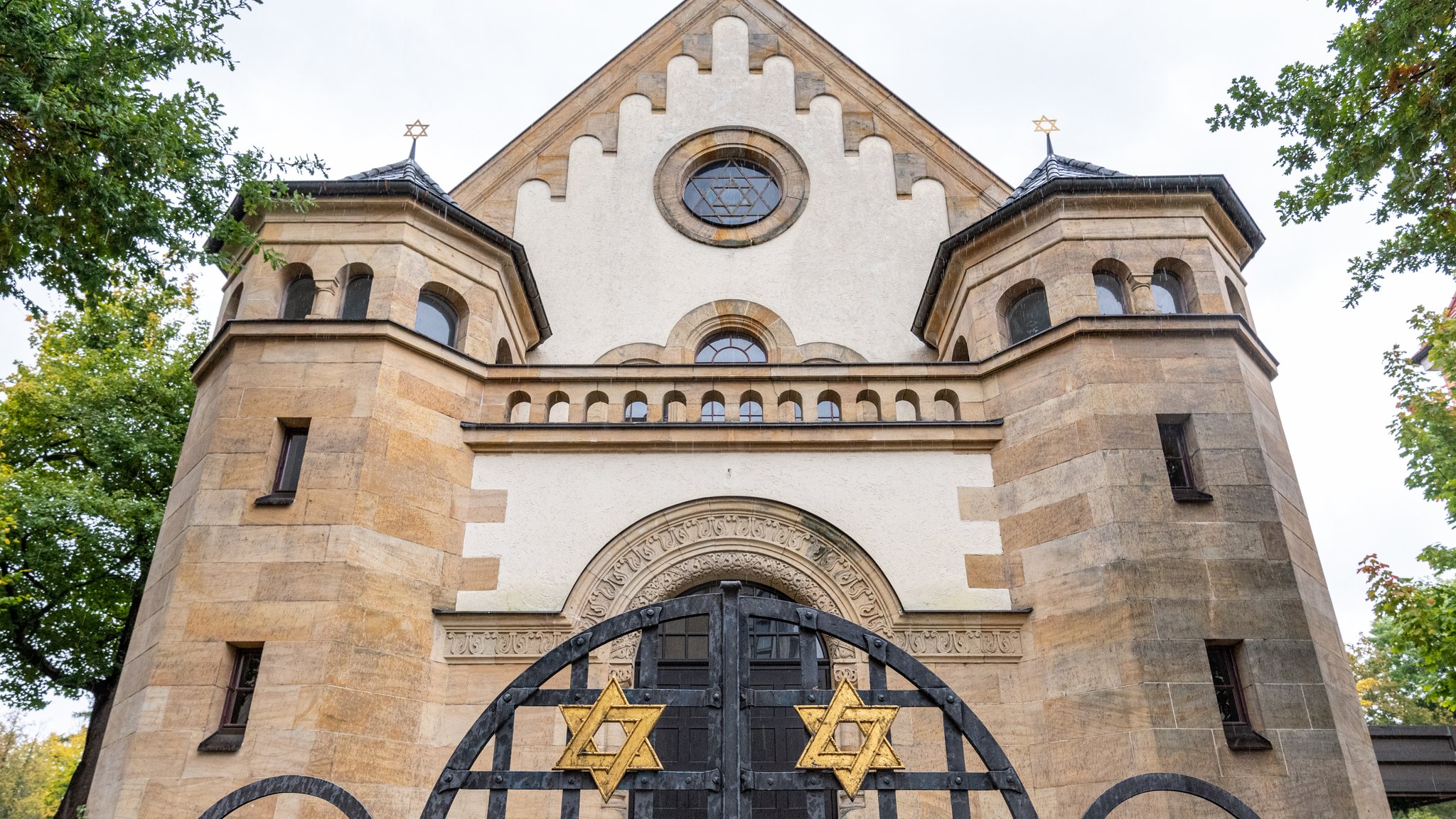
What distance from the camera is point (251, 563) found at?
29.7ft

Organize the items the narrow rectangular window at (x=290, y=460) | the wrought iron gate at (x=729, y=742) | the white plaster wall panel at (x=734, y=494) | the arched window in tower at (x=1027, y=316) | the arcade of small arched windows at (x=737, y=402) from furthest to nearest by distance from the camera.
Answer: the arched window in tower at (x=1027, y=316), the arcade of small arched windows at (x=737, y=402), the white plaster wall panel at (x=734, y=494), the narrow rectangular window at (x=290, y=460), the wrought iron gate at (x=729, y=742)

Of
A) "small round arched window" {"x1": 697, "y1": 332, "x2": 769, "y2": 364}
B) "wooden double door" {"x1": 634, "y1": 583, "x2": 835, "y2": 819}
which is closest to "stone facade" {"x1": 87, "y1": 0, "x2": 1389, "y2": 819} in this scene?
"wooden double door" {"x1": 634, "y1": 583, "x2": 835, "y2": 819}

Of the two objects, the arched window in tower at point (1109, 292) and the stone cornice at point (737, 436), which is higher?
the arched window in tower at point (1109, 292)

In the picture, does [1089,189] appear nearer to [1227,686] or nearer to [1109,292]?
[1109,292]

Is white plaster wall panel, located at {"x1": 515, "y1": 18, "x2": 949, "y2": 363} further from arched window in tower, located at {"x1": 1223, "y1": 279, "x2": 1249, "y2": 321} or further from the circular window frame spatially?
arched window in tower, located at {"x1": 1223, "y1": 279, "x2": 1249, "y2": 321}

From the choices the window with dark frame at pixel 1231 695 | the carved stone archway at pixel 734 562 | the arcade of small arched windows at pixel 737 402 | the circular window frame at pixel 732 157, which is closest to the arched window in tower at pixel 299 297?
the arcade of small arched windows at pixel 737 402

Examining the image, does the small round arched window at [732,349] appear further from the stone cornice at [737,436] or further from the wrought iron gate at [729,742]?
the wrought iron gate at [729,742]

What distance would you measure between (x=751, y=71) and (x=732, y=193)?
2.26m

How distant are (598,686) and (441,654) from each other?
1477mm

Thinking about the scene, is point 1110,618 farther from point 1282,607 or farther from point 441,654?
point 441,654

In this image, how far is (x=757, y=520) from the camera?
33.5 ft

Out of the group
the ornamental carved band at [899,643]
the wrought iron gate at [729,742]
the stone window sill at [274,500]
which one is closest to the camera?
the wrought iron gate at [729,742]

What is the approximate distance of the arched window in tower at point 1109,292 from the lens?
1074cm

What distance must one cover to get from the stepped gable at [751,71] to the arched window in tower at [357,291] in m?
3.52
